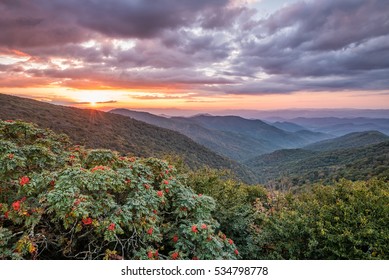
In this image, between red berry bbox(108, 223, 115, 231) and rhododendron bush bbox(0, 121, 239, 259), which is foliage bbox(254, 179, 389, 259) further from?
red berry bbox(108, 223, 115, 231)

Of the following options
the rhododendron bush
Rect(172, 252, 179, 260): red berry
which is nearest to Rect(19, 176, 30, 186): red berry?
the rhododendron bush

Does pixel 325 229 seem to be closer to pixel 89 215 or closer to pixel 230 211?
pixel 230 211

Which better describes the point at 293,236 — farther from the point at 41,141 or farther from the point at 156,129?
the point at 156,129

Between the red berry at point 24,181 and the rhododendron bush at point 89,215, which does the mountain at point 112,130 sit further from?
the red berry at point 24,181

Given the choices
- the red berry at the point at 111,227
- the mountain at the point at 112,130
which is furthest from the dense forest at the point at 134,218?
the mountain at the point at 112,130

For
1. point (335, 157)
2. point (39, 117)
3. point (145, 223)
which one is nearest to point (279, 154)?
point (335, 157)
